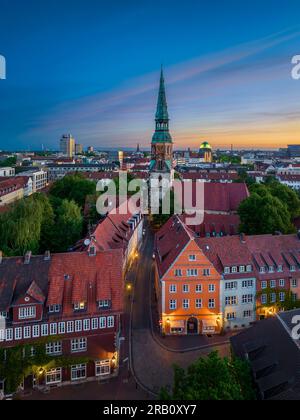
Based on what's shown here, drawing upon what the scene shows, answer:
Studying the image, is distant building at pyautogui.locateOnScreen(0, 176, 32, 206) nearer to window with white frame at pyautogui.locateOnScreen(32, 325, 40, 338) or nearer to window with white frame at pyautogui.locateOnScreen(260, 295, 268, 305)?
window with white frame at pyautogui.locateOnScreen(32, 325, 40, 338)

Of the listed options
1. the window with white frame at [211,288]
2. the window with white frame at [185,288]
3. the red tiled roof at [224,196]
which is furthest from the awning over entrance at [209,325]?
the red tiled roof at [224,196]

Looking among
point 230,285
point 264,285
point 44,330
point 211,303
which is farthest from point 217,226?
point 44,330

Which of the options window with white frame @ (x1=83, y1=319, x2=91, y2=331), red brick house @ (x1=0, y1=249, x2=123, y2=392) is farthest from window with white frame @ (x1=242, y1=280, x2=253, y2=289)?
window with white frame @ (x1=83, y1=319, x2=91, y2=331)

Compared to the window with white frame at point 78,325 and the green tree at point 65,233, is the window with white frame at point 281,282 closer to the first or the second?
the window with white frame at point 78,325

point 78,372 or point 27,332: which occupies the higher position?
point 27,332

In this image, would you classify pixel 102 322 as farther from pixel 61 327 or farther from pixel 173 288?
pixel 173 288

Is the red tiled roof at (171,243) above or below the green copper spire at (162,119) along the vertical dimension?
below
